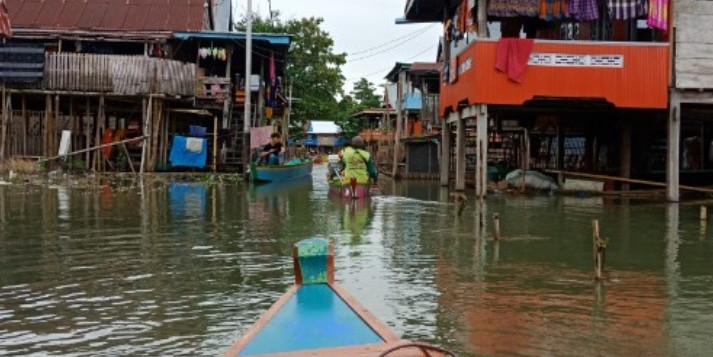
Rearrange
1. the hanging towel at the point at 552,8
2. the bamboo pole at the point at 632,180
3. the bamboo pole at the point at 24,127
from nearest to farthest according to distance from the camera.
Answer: the hanging towel at the point at 552,8 < the bamboo pole at the point at 632,180 < the bamboo pole at the point at 24,127

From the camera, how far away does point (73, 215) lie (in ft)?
45.6

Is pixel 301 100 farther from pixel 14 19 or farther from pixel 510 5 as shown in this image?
pixel 510 5

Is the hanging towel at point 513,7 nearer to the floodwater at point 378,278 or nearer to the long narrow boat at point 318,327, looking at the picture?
the floodwater at point 378,278

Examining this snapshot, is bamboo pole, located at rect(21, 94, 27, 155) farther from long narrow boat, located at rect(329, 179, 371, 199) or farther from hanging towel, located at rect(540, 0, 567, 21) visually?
hanging towel, located at rect(540, 0, 567, 21)

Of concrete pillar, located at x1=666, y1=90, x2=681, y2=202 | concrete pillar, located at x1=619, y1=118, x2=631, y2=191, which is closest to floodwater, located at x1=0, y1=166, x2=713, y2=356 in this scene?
concrete pillar, located at x1=666, y1=90, x2=681, y2=202

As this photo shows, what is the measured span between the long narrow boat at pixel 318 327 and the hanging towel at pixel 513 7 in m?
14.9

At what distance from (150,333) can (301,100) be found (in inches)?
1637

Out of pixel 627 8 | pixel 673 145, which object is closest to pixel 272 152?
pixel 627 8

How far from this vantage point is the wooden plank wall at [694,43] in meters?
17.7

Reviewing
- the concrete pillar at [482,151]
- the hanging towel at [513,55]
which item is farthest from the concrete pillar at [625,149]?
the concrete pillar at [482,151]

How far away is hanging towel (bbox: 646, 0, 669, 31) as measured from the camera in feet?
56.3

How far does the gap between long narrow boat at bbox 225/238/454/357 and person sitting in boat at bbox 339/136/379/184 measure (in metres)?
12.2

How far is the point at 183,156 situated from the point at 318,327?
79.5 feet

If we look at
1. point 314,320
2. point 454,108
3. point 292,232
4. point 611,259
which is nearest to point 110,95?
point 454,108
